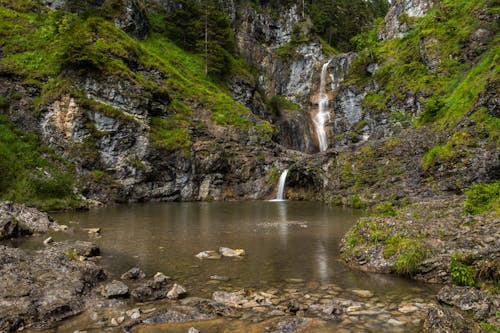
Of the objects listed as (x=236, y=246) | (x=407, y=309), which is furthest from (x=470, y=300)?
(x=236, y=246)

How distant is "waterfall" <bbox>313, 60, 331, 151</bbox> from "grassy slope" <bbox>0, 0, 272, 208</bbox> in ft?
49.5

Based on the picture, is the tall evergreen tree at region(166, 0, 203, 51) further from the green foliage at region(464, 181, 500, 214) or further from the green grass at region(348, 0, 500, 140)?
the green foliage at region(464, 181, 500, 214)

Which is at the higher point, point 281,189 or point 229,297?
point 281,189

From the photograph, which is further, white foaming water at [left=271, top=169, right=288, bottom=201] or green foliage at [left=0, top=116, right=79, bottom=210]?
white foaming water at [left=271, top=169, right=288, bottom=201]

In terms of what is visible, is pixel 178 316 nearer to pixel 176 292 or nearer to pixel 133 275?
pixel 176 292

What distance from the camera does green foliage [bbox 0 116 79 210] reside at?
1037 inches

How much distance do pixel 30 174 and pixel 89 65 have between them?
51.4 feet

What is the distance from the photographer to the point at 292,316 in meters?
7.03

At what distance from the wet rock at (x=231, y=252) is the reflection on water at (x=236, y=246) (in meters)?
0.34

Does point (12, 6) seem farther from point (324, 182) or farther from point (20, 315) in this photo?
point (20, 315)

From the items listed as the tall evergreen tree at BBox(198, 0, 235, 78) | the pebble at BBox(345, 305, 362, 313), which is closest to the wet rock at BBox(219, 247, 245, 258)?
the pebble at BBox(345, 305, 362, 313)

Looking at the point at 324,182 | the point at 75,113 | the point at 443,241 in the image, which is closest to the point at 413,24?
the point at 324,182

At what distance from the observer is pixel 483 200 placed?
12.0m

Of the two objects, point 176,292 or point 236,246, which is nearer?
point 176,292
